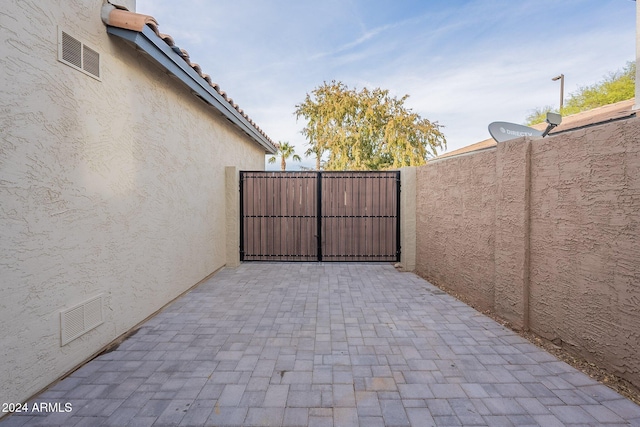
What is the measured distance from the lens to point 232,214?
6.62 m

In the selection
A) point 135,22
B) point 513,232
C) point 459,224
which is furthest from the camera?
point 459,224

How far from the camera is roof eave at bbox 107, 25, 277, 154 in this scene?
310cm

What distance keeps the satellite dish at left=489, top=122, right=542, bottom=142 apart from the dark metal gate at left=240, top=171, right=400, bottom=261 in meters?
2.42

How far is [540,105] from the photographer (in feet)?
70.8

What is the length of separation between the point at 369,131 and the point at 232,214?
12.4 meters

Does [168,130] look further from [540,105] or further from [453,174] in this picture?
[540,105]

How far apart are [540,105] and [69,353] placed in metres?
29.1

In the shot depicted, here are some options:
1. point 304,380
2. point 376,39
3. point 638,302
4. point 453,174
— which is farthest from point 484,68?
point 304,380

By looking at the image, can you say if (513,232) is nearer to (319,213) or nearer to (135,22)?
(319,213)

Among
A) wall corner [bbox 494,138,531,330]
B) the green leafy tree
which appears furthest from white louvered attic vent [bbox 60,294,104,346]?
the green leafy tree

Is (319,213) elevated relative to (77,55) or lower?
lower

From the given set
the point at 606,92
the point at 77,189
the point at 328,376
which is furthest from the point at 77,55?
the point at 606,92

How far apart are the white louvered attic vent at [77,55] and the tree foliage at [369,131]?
1416cm

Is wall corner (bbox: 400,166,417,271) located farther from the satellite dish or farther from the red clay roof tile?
the red clay roof tile
